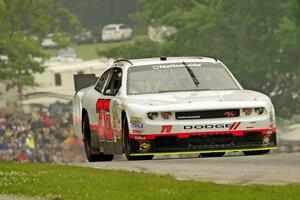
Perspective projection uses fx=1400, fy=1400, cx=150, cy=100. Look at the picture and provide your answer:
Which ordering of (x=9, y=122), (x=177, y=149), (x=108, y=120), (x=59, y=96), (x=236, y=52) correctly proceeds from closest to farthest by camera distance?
(x=177, y=149) < (x=108, y=120) < (x=9, y=122) < (x=59, y=96) < (x=236, y=52)

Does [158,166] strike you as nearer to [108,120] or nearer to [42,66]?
[108,120]

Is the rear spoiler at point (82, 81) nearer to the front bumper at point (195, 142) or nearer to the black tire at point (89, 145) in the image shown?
the black tire at point (89, 145)

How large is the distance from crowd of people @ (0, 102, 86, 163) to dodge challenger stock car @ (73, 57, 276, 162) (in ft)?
64.8

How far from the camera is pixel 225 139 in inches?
666

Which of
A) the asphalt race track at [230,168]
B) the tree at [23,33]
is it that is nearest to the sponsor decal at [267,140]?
the asphalt race track at [230,168]

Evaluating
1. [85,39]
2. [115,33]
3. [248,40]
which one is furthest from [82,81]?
[85,39]

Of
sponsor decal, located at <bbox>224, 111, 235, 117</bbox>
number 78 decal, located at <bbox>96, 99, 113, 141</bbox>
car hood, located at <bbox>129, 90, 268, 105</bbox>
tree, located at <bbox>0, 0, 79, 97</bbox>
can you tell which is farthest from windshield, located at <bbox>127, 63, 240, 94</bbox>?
tree, located at <bbox>0, 0, 79, 97</bbox>

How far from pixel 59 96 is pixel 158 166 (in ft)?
207

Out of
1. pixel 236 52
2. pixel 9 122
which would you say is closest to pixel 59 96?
pixel 236 52

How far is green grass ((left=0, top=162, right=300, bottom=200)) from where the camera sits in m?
12.2

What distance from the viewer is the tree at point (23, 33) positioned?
83750 mm

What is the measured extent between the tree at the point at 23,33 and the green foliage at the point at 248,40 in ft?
16.9

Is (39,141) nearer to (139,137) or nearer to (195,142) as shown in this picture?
(139,137)

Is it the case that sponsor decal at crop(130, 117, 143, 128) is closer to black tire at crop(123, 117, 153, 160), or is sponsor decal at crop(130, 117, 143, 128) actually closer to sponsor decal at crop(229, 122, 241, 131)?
black tire at crop(123, 117, 153, 160)
